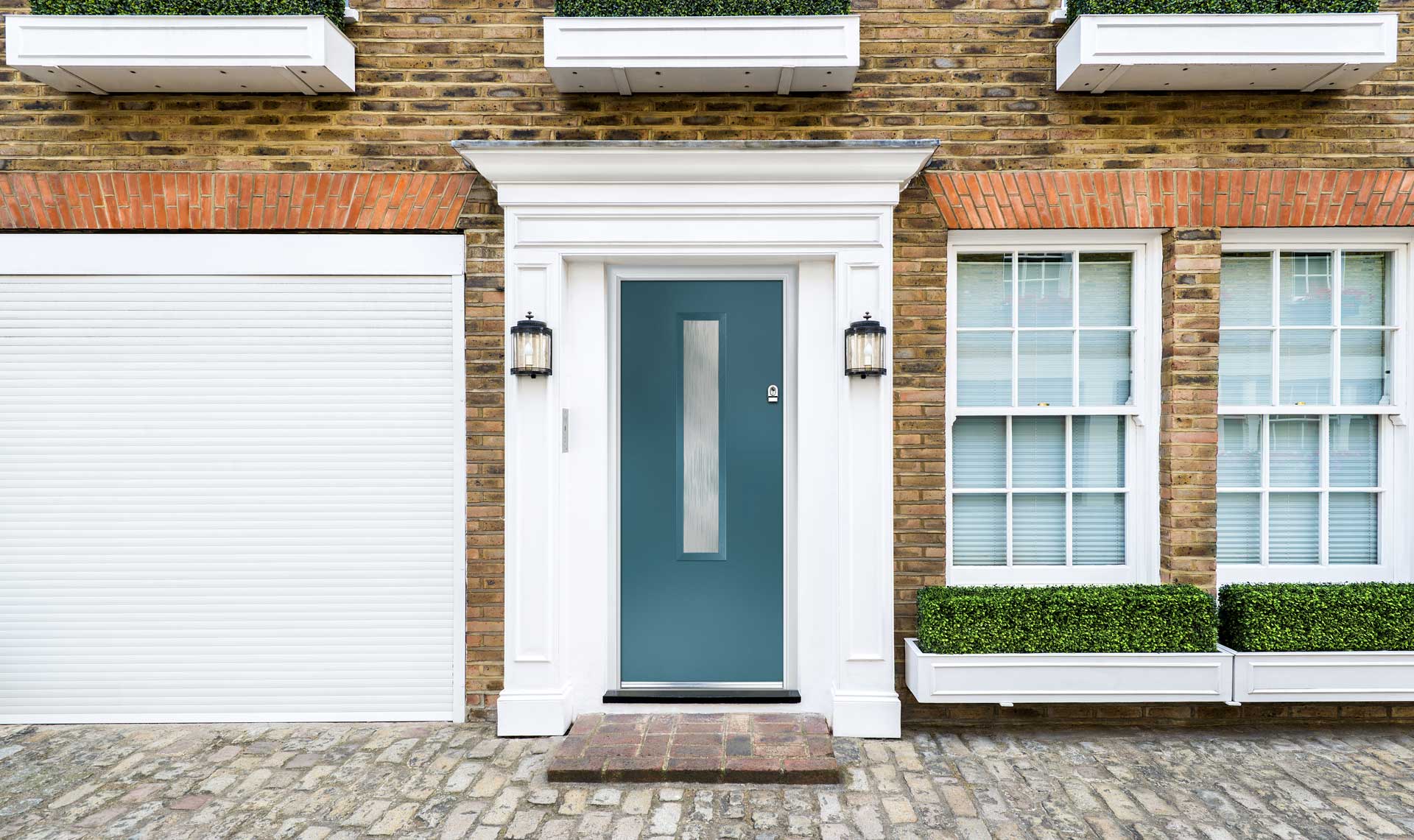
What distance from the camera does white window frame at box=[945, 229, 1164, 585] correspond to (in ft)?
14.2

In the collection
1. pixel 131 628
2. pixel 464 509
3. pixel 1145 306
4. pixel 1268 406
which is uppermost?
pixel 1145 306

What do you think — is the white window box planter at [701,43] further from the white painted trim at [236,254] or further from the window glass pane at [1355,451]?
the window glass pane at [1355,451]

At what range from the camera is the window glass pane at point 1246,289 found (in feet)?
14.5

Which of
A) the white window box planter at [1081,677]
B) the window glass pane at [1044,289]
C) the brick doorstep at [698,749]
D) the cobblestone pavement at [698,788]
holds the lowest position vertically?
the cobblestone pavement at [698,788]

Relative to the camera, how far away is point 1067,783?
3588mm

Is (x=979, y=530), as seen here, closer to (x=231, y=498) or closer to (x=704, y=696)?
(x=704, y=696)

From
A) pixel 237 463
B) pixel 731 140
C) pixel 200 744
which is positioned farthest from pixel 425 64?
pixel 200 744

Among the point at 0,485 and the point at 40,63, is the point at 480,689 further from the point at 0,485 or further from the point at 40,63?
the point at 40,63

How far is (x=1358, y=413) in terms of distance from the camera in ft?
14.4

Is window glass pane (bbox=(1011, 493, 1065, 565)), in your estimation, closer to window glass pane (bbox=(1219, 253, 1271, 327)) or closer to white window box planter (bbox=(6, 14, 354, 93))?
window glass pane (bbox=(1219, 253, 1271, 327))

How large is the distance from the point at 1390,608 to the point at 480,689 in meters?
4.93

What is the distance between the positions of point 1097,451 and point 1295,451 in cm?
116

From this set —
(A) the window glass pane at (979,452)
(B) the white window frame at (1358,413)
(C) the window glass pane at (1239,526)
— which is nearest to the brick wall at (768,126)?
(A) the window glass pane at (979,452)

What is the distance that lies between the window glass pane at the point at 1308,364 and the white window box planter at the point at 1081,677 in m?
1.68
